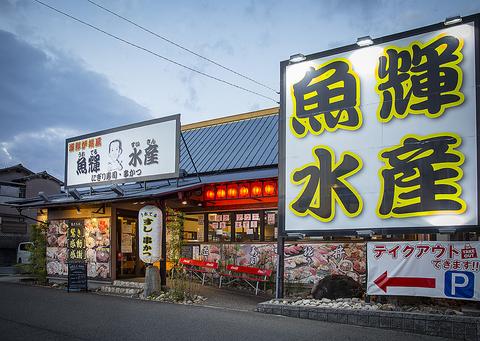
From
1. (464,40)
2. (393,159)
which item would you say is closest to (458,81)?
(464,40)

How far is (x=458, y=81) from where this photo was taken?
1081cm

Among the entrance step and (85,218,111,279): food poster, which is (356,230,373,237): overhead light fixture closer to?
the entrance step

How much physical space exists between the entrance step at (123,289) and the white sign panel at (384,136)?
6.01 meters

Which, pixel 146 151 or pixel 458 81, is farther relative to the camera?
pixel 146 151

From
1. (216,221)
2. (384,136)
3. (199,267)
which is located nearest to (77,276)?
(199,267)

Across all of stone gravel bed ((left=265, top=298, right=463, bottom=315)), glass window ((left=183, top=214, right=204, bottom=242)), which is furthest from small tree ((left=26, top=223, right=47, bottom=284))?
stone gravel bed ((left=265, top=298, right=463, bottom=315))

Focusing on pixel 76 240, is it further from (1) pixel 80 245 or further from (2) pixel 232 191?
(2) pixel 232 191

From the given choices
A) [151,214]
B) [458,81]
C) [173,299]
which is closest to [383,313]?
[458,81]

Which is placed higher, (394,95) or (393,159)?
(394,95)

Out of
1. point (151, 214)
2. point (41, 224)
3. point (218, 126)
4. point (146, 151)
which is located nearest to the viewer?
point (151, 214)

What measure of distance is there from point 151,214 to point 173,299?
2785mm

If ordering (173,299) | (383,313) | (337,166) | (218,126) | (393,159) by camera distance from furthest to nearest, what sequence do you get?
(218,126), (173,299), (337,166), (393,159), (383,313)

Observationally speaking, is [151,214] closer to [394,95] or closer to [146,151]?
[146,151]

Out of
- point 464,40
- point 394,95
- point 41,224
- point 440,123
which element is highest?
point 464,40
